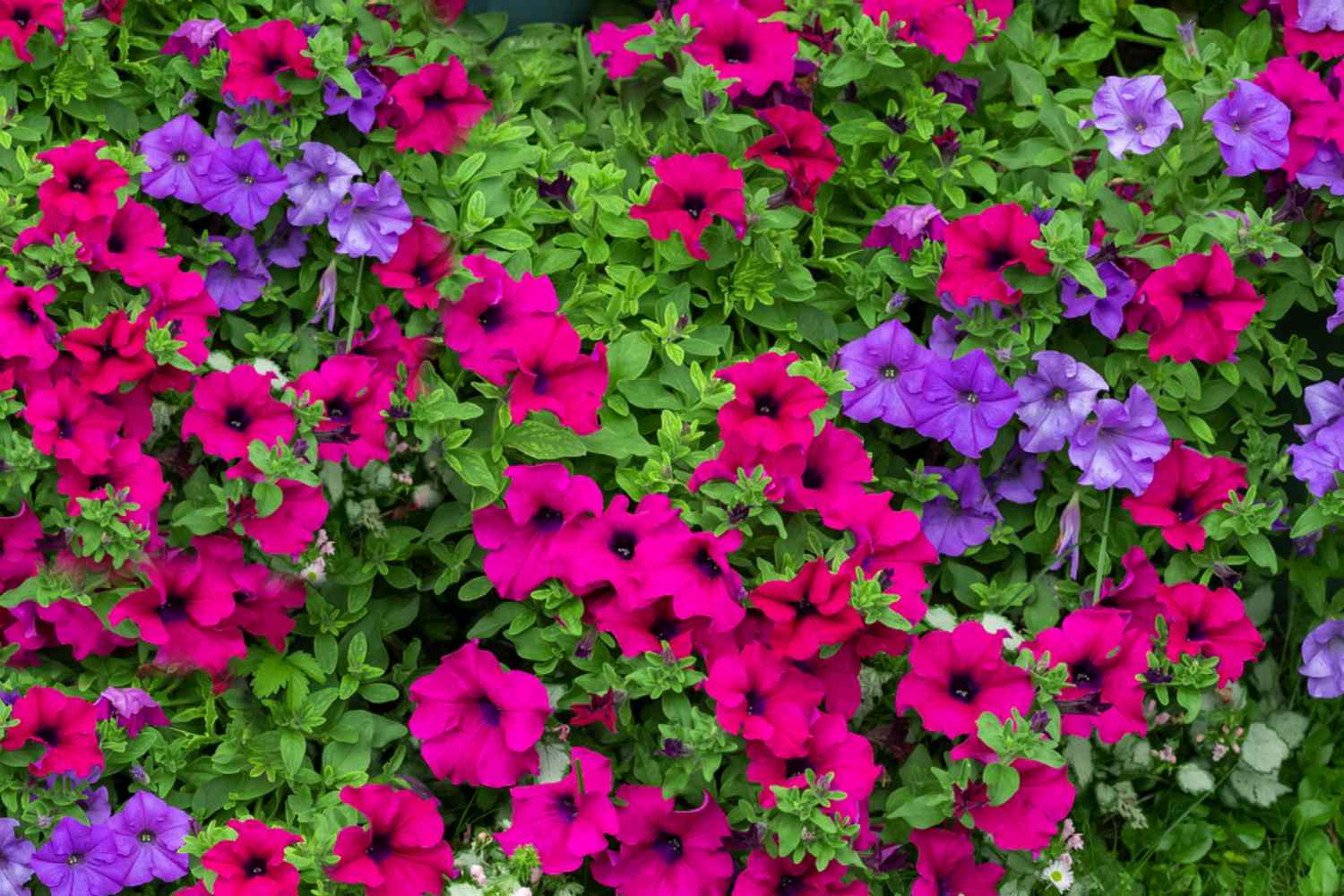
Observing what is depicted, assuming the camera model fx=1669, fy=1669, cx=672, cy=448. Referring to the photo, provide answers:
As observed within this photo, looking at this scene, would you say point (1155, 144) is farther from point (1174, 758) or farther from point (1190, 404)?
point (1174, 758)

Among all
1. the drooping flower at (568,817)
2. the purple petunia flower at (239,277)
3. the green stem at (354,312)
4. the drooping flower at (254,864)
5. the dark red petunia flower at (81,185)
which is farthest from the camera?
the purple petunia flower at (239,277)

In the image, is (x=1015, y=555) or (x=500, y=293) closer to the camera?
(x=500, y=293)

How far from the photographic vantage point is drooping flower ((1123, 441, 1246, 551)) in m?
2.89

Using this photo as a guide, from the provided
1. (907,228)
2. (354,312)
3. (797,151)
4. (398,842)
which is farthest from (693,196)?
(398,842)

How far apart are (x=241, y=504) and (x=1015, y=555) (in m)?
1.36

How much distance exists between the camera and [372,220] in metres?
2.95

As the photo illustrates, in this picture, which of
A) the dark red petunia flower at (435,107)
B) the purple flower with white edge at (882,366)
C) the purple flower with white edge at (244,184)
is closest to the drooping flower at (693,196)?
the purple flower with white edge at (882,366)

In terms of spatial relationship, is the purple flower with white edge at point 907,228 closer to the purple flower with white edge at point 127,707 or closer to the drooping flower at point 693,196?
the drooping flower at point 693,196

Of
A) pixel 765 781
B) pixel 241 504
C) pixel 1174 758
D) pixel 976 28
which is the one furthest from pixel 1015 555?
pixel 241 504

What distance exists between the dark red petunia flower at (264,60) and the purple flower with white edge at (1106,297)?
139 centimetres

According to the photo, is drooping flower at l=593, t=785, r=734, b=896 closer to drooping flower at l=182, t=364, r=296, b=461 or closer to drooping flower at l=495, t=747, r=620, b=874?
drooping flower at l=495, t=747, r=620, b=874

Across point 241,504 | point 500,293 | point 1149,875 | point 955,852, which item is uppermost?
point 500,293

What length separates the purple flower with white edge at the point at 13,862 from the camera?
8.55ft

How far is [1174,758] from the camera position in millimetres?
3184
